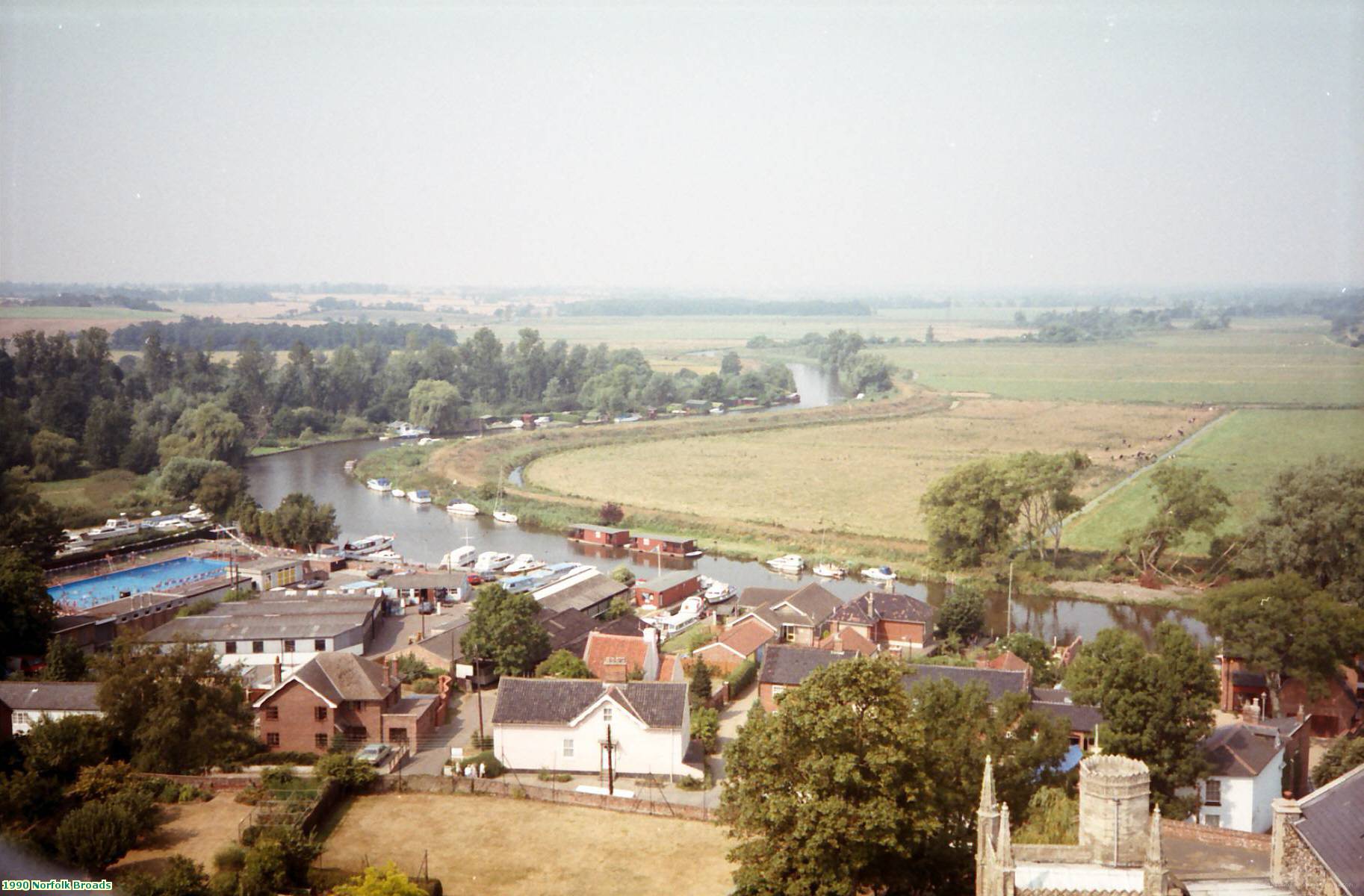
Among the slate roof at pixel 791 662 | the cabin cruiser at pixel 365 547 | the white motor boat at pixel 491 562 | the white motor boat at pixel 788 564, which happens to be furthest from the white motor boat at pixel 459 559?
the slate roof at pixel 791 662

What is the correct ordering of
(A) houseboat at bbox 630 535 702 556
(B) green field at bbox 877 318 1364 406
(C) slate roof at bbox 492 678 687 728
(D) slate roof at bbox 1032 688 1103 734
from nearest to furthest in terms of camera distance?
(D) slate roof at bbox 1032 688 1103 734 < (C) slate roof at bbox 492 678 687 728 < (A) houseboat at bbox 630 535 702 556 < (B) green field at bbox 877 318 1364 406

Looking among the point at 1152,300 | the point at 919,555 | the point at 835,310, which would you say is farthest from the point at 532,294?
the point at 919,555

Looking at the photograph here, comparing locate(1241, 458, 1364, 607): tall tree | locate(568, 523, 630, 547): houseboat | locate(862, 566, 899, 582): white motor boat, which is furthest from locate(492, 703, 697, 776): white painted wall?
locate(568, 523, 630, 547): houseboat

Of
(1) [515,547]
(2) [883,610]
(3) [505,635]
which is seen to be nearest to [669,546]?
(1) [515,547]

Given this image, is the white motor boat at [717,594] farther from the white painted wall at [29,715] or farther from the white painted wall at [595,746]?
the white painted wall at [29,715]

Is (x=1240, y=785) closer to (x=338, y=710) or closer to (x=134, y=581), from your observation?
(x=338, y=710)

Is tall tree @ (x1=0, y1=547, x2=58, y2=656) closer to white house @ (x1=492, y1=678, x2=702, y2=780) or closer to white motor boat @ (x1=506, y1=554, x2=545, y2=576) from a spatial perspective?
white house @ (x1=492, y1=678, x2=702, y2=780)

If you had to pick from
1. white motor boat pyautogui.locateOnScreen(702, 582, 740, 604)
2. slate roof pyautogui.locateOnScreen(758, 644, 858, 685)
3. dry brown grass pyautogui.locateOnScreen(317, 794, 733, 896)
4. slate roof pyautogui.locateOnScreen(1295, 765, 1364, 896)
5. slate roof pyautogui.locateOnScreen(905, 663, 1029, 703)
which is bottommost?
white motor boat pyautogui.locateOnScreen(702, 582, 740, 604)
